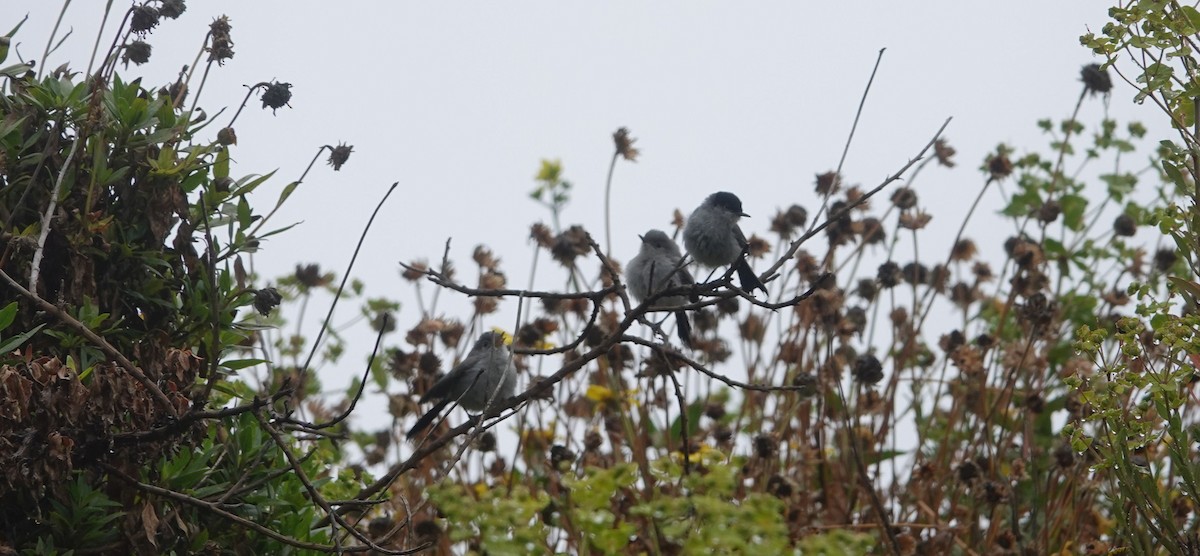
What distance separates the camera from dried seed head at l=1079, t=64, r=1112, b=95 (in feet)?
17.5

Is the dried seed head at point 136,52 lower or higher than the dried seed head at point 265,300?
higher

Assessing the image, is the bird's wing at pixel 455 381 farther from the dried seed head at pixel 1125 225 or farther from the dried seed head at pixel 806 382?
the dried seed head at pixel 1125 225

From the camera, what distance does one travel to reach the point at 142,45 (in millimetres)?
3182

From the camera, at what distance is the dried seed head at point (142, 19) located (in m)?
3.07

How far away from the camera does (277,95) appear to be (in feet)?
10.0

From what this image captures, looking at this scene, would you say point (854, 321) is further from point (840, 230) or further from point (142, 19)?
point (142, 19)

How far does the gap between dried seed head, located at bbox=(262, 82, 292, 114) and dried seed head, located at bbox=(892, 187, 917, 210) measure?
120 inches

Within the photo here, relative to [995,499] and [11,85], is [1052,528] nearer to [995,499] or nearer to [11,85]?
[995,499]

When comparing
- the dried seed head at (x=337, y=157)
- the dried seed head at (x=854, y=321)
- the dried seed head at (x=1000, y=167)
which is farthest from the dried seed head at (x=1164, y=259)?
the dried seed head at (x=337, y=157)

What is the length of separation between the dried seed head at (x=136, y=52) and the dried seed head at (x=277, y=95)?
40 centimetres

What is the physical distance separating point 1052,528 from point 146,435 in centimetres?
345

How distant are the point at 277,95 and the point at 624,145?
218 cm

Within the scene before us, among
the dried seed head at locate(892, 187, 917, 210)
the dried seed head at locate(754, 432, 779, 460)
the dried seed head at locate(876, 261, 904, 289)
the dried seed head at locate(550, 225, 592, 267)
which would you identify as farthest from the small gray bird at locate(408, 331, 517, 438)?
the dried seed head at locate(892, 187, 917, 210)

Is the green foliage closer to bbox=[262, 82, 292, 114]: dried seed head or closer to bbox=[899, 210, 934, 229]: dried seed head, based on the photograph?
bbox=[262, 82, 292, 114]: dried seed head
